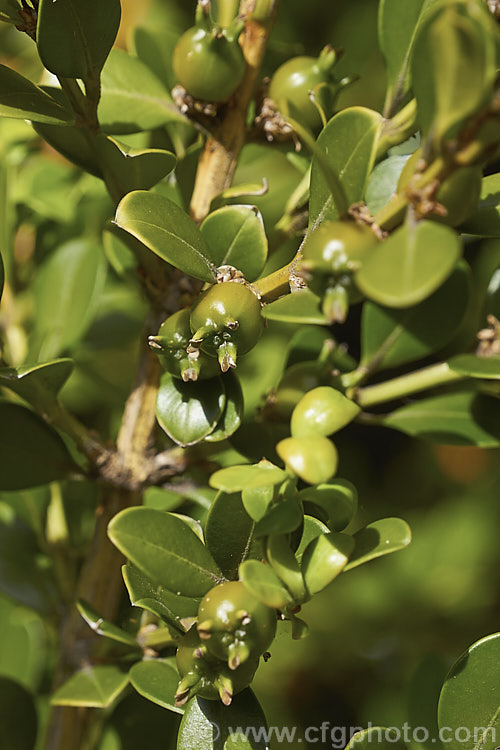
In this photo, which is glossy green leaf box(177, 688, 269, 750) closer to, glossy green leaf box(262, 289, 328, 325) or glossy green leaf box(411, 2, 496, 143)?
glossy green leaf box(262, 289, 328, 325)

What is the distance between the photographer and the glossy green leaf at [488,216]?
27.2 inches

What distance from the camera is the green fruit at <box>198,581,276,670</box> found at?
2.02 feet

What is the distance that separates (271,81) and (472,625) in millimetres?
1490

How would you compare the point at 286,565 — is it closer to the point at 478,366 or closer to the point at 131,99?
the point at 478,366

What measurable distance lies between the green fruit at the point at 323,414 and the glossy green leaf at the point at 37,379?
0.27 metres

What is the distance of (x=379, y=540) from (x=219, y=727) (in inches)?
9.9

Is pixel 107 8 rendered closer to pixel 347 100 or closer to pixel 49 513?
pixel 49 513

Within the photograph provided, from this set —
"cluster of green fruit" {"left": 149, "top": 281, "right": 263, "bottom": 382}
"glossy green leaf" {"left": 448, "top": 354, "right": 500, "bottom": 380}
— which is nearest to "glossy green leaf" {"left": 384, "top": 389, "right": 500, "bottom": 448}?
"glossy green leaf" {"left": 448, "top": 354, "right": 500, "bottom": 380}

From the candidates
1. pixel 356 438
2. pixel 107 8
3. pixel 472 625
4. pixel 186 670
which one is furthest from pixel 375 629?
pixel 107 8

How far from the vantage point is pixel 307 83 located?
896 mm

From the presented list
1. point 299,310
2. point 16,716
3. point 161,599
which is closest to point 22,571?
point 16,716

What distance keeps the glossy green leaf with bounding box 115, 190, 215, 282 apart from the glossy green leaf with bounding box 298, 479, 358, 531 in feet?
0.72

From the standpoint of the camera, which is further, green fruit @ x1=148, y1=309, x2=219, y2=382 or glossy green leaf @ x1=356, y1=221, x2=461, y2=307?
green fruit @ x1=148, y1=309, x2=219, y2=382

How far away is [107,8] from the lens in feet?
2.36
